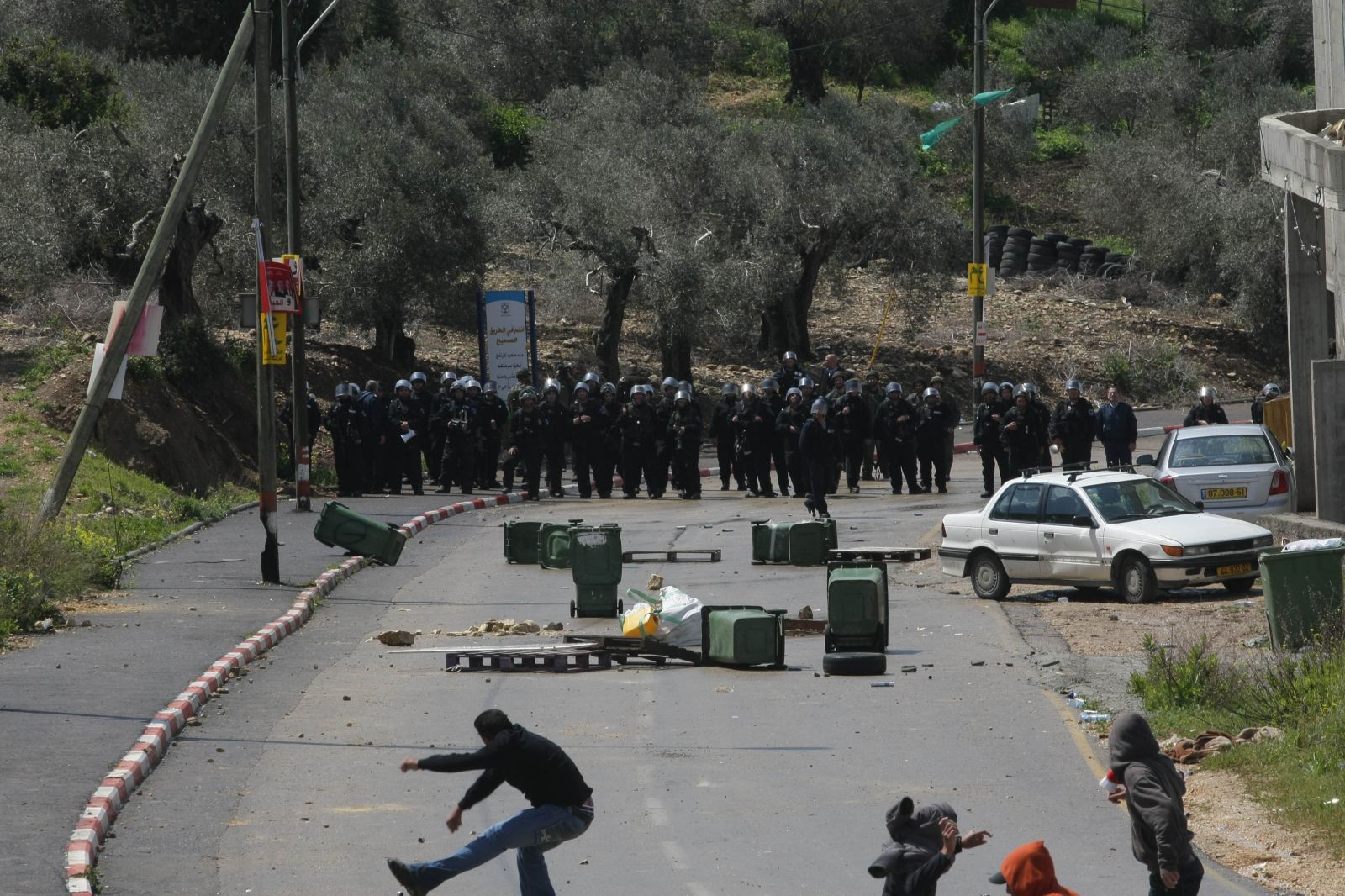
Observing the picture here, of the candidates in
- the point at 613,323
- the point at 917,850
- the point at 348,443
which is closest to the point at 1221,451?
the point at 348,443

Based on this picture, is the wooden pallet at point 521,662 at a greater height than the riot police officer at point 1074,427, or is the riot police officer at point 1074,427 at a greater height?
the riot police officer at point 1074,427

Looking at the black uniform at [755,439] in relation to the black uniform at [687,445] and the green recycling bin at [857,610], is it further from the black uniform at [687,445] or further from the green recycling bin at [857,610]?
the green recycling bin at [857,610]

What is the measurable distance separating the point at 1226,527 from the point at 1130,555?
1.03 meters

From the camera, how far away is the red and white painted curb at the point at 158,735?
Answer: 880 centimetres

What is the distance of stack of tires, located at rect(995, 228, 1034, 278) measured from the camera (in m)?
52.1

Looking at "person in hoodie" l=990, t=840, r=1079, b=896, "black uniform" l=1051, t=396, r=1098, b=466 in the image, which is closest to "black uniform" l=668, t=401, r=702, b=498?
"black uniform" l=1051, t=396, r=1098, b=466

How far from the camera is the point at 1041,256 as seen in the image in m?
52.3

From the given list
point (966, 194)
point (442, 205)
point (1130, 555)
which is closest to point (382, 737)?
point (1130, 555)

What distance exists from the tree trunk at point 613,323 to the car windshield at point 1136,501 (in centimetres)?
2170

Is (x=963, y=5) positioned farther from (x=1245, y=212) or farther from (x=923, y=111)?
(x=1245, y=212)

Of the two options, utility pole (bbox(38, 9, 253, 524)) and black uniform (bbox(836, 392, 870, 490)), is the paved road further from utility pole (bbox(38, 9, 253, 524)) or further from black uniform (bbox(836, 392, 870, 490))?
black uniform (bbox(836, 392, 870, 490))

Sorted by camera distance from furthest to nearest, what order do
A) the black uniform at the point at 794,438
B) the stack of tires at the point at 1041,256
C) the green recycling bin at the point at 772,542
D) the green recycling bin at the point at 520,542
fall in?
the stack of tires at the point at 1041,256
the black uniform at the point at 794,438
the green recycling bin at the point at 520,542
the green recycling bin at the point at 772,542

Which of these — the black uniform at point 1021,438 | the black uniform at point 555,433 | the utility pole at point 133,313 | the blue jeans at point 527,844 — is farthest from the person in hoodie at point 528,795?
the black uniform at point 555,433

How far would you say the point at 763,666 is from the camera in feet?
47.2
